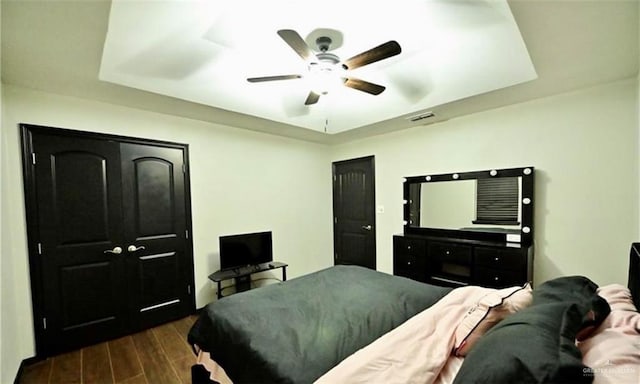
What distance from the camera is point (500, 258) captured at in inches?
106

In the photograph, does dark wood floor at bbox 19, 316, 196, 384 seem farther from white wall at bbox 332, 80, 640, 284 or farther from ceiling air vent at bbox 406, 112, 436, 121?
white wall at bbox 332, 80, 640, 284

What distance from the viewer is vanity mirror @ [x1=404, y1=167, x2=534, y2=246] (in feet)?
9.24

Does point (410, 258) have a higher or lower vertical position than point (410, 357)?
lower

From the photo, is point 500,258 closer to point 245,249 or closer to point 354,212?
point 354,212

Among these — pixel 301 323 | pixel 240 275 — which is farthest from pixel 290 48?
pixel 240 275

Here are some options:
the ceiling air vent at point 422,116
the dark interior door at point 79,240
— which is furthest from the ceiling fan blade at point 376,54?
the dark interior door at point 79,240

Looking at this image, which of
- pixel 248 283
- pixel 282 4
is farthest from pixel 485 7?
pixel 248 283

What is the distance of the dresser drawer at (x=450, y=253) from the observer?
2.93 meters

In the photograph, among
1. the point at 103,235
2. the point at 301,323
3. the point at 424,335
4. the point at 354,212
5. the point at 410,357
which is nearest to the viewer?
the point at 410,357

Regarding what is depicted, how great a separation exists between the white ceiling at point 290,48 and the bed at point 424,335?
69.5 inches

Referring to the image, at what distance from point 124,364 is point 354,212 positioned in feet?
11.2

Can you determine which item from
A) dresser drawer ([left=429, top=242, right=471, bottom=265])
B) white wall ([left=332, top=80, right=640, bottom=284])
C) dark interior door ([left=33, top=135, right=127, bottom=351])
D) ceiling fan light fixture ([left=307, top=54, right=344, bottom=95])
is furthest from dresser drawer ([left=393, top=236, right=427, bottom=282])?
dark interior door ([left=33, top=135, right=127, bottom=351])

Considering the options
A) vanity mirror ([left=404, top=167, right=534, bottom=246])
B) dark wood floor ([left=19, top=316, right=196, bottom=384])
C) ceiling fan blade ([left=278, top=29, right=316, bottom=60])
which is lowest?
dark wood floor ([left=19, top=316, right=196, bottom=384])

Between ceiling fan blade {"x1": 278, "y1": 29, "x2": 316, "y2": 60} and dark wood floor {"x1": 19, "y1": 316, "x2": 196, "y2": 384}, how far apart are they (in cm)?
256
